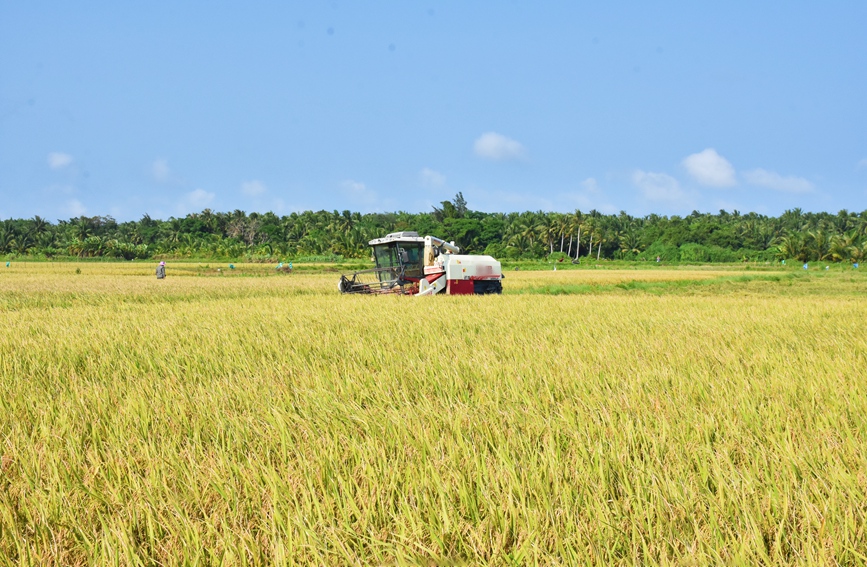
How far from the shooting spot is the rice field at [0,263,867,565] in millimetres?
1978

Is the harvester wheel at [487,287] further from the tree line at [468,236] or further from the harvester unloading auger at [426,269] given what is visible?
the tree line at [468,236]

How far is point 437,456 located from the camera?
270cm

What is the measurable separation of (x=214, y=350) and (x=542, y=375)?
331cm

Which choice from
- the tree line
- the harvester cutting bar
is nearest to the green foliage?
the tree line

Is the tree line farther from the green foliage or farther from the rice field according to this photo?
the rice field

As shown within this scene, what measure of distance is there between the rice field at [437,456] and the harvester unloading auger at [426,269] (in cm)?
1040

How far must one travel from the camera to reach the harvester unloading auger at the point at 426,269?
16.7 m

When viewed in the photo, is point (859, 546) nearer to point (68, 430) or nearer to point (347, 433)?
point (347, 433)

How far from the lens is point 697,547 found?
76.5 inches

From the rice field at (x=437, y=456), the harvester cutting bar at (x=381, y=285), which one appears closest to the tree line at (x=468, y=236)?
the harvester cutting bar at (x=381, y=285)

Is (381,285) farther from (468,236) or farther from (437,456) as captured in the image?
(468,236)

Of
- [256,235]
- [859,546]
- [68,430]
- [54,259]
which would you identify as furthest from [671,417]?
[256,235]

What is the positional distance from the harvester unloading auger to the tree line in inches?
1808

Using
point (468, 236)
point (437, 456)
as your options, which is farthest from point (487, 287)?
point (468, 236)
